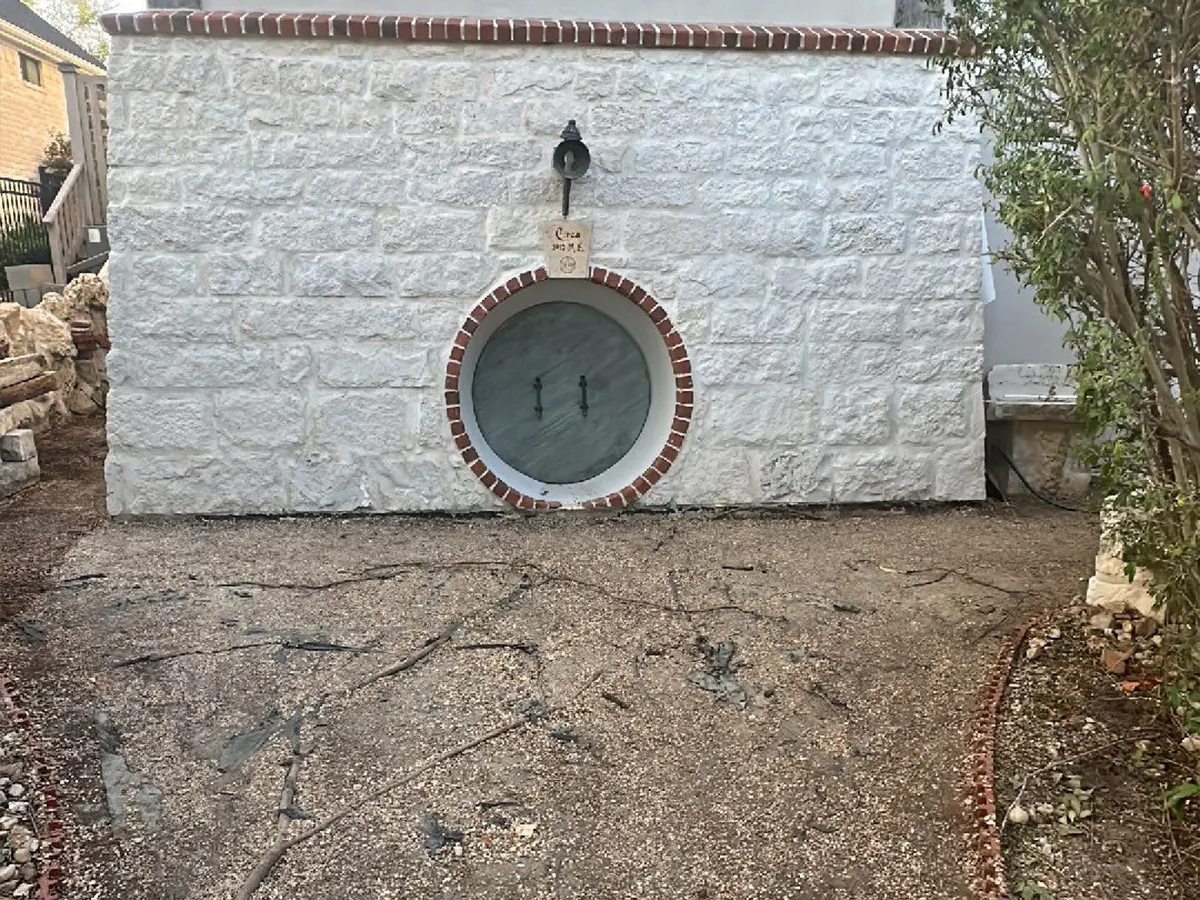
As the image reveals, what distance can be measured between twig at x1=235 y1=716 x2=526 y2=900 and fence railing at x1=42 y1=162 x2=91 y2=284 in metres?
8.75

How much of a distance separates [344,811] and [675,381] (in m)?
3.44

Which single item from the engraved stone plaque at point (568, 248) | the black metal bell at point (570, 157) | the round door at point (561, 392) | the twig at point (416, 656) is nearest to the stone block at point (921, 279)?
the round door at point (561, 392)

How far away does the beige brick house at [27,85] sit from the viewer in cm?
1659

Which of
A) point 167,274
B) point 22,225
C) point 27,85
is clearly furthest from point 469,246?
point 27,85

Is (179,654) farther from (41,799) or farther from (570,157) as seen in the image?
(570,157)

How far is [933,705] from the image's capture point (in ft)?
10.8

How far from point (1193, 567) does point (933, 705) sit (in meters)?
0.95

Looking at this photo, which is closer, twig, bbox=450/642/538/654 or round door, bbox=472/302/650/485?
twig, bbox=450/642/538/654

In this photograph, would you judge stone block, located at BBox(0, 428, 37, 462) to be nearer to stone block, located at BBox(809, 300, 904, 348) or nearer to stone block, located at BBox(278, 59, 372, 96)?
stone block, located at BBox(278, 59, 372, 96)

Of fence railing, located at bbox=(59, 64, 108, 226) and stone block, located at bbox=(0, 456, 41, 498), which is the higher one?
fence railing, located at bbox=(59, 64, 108, 226)

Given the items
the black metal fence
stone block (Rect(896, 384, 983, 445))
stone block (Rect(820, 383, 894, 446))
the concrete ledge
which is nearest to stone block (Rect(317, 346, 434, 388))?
stone block (Rect(820, 383, 894, 446))

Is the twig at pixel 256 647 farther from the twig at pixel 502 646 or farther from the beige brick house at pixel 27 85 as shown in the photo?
the beige brick house at pixel 27 85

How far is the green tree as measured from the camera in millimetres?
2510

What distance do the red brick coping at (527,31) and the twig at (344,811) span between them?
12.2ft
